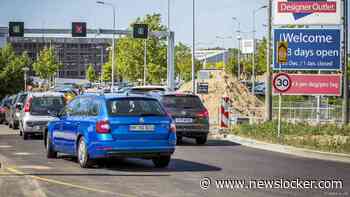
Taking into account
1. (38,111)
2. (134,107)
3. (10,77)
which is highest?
(10,77)

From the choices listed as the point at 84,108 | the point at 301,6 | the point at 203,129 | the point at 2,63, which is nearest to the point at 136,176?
the point at 84,108

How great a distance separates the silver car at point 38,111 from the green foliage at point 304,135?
22.3ft

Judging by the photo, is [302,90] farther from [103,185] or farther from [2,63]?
[2,63]

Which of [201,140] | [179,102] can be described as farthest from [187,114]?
[201,140]

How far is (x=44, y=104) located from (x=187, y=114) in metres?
5.93

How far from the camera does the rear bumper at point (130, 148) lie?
1544 centimetres

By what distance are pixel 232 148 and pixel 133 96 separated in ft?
24.7

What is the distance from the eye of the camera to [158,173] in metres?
15.1

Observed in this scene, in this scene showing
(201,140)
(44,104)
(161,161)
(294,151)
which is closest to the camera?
(161,161)

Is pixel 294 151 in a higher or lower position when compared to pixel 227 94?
lower

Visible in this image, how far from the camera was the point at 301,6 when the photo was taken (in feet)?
97.0

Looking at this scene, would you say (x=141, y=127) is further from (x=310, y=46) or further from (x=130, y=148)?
(x=310, y=46)

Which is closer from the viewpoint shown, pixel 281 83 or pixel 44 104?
pixel 281 83

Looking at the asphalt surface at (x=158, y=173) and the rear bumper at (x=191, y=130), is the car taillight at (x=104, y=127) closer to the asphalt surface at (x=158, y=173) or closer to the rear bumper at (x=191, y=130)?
the asphalt surface at (x=158, y=173)
